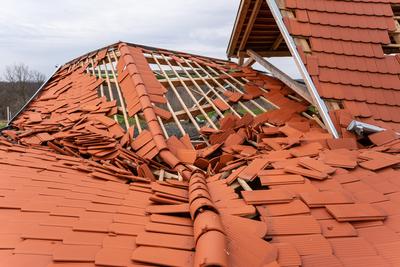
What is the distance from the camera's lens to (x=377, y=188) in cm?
286

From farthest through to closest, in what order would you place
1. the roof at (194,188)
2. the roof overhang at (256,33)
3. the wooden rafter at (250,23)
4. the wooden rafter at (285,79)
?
the roof overhang at (256,33)
the wooden rafter at (250,23)
the wooden rafter at (285,79)
the roof at (194,188)

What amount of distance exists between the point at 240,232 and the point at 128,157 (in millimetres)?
2580

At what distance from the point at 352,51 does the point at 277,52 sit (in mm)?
3672

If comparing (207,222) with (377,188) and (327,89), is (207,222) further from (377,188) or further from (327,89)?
(327,89)

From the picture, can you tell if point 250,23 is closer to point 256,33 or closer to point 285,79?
point 256,33

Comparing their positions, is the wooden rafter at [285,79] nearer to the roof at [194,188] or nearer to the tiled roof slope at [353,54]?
the roof at [194,188]

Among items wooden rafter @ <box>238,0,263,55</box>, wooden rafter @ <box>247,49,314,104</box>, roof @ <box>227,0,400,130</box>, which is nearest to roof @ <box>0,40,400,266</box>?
wooden rafter @ <box>247,49,314,104</box>

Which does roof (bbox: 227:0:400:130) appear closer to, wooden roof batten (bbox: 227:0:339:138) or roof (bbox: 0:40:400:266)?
wooden roof batten (bbox: 227:0:339:138)

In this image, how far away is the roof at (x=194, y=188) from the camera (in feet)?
6.28

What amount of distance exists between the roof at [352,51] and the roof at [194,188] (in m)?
0.42

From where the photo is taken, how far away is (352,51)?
5.14m

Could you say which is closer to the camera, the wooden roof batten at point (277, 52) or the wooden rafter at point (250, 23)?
the wooden roof batten at point (277, 52)

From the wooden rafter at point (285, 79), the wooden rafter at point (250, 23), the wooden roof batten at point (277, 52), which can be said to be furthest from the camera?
the wooden rafter at point (250, 23)

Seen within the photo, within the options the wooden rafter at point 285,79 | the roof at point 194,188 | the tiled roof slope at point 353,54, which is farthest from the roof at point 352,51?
the wooden rafter at point 285,79
